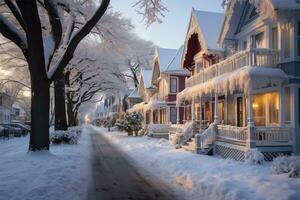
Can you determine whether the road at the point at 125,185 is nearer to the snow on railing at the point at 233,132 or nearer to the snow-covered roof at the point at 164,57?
the snow on railing at the point at 233,132

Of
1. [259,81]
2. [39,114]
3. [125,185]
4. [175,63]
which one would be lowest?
[125,185]

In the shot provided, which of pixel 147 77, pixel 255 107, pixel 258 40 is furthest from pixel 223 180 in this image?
pixel 147 77

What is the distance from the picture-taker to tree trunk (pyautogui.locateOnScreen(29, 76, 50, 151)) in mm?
14688

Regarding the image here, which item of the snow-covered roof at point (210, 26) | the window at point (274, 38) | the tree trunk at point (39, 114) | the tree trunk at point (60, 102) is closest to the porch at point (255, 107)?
the window at point (274, 38)

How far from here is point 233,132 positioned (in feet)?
56.1

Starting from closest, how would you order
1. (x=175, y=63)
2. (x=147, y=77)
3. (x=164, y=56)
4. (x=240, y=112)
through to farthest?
(x=240, y=112), (x=175, y=63), (x=164, y=56), (x=147, y=77)

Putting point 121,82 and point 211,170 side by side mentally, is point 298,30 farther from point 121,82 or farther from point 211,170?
point 121,82

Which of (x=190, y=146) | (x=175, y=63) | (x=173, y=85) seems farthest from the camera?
(x=175, y=63)

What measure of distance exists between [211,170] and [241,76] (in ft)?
14.9

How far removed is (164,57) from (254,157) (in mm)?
29520

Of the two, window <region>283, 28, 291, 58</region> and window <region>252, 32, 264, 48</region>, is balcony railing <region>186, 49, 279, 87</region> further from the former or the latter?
window <region>252, 32, 264, 48</region>

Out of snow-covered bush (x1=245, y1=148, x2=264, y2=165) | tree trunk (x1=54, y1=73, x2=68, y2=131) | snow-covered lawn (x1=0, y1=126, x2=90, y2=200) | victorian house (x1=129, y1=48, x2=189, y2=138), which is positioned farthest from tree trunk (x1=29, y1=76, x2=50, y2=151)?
victorian house (x1=129, y1=48, x2=189, y2=138)

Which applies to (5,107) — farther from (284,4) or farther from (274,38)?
(284,4)

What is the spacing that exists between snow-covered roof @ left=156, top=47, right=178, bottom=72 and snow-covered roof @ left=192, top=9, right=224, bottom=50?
14.3m
